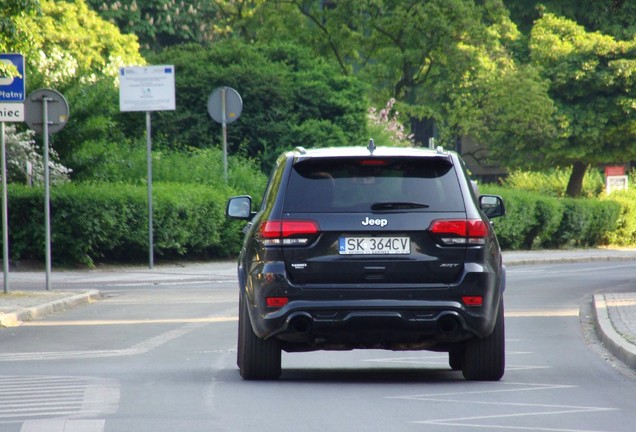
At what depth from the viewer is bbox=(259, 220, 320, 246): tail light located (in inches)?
434

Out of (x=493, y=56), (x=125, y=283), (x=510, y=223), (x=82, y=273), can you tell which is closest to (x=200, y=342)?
(x=125, y=283)

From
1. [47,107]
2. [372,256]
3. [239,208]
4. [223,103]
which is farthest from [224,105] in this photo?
[372,256]

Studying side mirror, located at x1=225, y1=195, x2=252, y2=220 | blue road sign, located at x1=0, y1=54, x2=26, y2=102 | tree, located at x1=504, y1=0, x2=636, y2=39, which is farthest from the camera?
tree, located at x1=504, y1=0, x2=636, y2=39

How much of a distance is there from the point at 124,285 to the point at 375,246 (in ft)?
48.5

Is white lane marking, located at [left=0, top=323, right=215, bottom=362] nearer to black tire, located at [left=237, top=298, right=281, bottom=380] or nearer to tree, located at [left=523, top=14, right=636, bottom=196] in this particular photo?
black tire, located at [left=237, top=298, right=281, bottom=380]

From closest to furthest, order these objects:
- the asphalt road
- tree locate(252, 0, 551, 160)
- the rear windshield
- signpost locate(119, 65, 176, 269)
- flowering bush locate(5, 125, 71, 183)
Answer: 1. the asphalt road
2. the rear windshield
3. signpost locate(119, 65, 176, 269)
4. flowering bush locate(5, 125, 71, 183)
5. tree locate(252, 0, 551, 160)

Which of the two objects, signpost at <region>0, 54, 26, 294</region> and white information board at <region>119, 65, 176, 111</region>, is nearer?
signpost at <region>0, 54, 26, 294</region>

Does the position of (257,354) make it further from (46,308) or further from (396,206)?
(46,308)

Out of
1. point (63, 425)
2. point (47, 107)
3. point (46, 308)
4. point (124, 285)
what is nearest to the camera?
point (63, 425)

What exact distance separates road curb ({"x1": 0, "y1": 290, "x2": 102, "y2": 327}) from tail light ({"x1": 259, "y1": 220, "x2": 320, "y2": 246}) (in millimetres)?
7473

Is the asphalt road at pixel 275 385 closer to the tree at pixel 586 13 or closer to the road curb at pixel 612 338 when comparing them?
the road curb at pixel 612 338

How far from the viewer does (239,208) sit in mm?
12453

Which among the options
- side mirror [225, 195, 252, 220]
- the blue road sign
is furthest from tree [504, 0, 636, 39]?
side mirror [225, 195, 252, 220]

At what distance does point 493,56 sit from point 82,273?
27.7 meters
